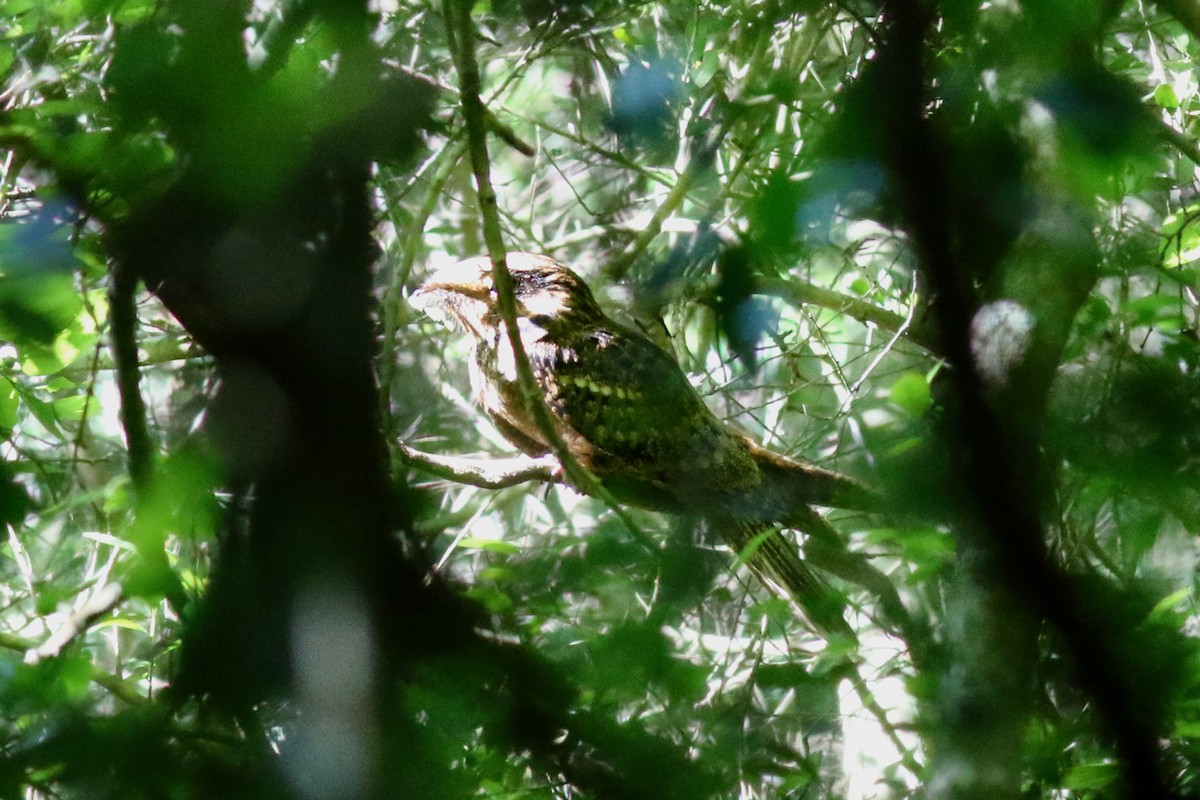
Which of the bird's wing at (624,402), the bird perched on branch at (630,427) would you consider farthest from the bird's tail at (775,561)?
the bird's wing at (624,402)

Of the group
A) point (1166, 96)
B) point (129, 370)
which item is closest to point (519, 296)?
point (1166, 96)

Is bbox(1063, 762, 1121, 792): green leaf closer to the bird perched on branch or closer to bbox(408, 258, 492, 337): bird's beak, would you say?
the bird perched on branch

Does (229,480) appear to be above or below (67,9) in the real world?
below

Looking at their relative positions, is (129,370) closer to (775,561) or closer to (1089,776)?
(1089,776)

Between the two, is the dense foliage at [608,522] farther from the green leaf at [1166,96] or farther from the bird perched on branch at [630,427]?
the bird perched on branch at [630,427]

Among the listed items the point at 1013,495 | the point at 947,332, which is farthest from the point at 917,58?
the point at 1013,495

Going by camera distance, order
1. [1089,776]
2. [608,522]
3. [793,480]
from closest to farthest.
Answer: [608,522], [1089,776], [793,480]

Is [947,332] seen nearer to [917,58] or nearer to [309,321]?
[917,58]

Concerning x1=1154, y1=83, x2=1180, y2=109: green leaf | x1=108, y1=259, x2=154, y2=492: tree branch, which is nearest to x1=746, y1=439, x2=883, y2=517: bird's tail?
x1=1154, y1=83, x2=1180, y2=109: green leaf
